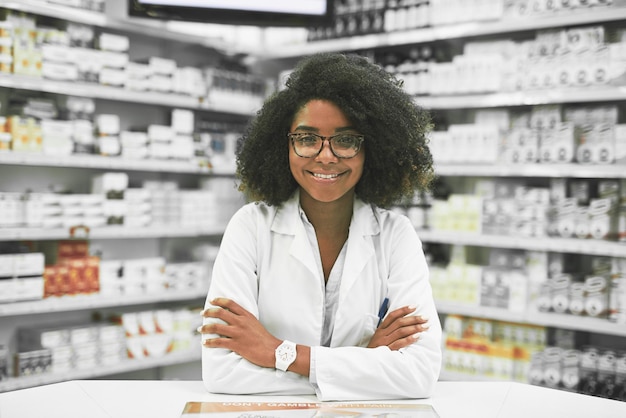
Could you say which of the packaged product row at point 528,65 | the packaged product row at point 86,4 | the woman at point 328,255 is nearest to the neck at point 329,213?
the woman at point 328,255

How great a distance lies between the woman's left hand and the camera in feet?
5.96

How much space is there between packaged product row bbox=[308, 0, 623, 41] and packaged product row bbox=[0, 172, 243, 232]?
1.51 meters

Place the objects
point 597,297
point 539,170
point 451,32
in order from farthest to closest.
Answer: point 451,32
point 539,170
point 597,297

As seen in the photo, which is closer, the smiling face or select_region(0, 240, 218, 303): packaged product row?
the smiling face

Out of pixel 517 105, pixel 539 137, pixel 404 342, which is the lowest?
pixel 404 342

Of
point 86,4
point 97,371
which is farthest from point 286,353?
point 86,4

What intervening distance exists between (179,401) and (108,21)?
3.15 metres

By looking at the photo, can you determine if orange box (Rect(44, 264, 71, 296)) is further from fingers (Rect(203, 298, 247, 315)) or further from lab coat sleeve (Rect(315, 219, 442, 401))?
lab coat sleeve (Rect(315, 219, 442, 401))

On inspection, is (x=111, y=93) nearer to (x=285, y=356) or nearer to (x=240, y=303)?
(x=240, y=303)

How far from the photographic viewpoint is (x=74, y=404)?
1616 millimetres

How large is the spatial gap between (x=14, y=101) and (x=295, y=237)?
2.50 meters

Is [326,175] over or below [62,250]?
over

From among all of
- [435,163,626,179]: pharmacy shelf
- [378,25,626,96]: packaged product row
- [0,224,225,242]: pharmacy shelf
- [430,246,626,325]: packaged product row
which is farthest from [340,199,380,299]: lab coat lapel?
[0,224,225,242]: pharmacy shelf

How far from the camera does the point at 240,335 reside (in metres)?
1.85
